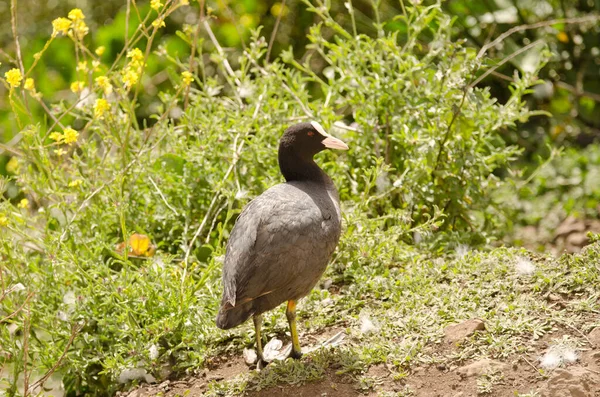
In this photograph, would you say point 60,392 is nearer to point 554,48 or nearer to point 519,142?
point 519,142

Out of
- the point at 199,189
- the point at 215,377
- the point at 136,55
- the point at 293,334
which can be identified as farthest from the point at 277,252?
the point at 199,189

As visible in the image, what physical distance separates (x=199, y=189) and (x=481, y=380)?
74.8 inches

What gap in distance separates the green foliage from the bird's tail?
1.34ft

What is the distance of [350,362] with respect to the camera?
10.1 ft

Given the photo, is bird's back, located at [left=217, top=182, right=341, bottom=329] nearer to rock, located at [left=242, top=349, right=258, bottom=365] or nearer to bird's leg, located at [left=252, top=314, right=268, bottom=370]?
bird's leg, located at [left=252, top=314, right=268, bottom=370]

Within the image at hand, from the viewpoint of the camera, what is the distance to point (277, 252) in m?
2.99

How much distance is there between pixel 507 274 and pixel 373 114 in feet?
3.84

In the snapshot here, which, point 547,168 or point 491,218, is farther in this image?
point 547,168

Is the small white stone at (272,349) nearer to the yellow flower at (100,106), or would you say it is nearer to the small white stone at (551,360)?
the small white stone at (551,360)

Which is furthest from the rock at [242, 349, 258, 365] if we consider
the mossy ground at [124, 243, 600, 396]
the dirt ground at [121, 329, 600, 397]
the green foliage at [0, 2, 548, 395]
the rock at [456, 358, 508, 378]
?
the rock at [456, 358, 508, 378]

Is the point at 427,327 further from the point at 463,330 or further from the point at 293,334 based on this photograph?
the point at 293,334

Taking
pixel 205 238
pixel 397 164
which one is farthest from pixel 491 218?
pixel 205 238

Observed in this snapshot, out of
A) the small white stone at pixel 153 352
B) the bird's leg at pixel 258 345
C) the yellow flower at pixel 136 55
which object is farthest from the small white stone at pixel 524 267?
the yellow flower at pixel 136 55

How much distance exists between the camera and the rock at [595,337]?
2.94 metres
